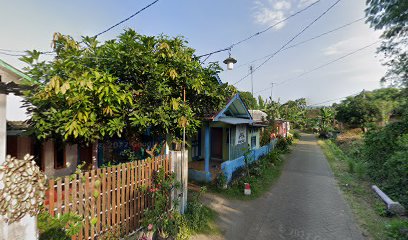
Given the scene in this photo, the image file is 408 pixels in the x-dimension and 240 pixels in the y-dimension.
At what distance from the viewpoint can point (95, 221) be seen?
144 inches

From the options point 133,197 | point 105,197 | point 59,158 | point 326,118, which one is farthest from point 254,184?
point 326,118

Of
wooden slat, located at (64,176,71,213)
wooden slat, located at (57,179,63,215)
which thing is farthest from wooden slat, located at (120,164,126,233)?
wooden slat, located at (57,179,63,215)

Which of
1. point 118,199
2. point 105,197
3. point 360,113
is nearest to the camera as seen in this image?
point 105,197

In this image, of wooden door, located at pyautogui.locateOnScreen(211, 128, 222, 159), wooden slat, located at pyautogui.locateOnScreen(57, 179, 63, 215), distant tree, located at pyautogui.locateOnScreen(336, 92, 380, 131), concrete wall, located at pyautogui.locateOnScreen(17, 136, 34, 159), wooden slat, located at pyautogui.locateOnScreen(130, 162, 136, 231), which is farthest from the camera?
distant tree, located at pyautogui.locateOnScreen(336, 92, 380, 131)

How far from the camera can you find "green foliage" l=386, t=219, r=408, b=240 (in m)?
4.70

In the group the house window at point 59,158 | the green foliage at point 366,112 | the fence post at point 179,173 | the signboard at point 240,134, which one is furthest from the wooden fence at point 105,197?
the green foliage at point 366,112

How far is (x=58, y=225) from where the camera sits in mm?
3053

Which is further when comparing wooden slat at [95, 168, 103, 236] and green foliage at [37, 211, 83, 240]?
wooden slat at [95, 168, 103, 236]

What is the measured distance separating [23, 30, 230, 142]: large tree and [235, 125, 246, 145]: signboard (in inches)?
236

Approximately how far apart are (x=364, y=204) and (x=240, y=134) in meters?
6.47

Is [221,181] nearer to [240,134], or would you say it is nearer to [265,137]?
[240,134]

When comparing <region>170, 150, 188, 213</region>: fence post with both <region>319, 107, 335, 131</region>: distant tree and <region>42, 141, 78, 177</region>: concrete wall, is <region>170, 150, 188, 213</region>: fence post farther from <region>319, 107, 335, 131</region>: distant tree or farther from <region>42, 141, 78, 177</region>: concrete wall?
<region>319, 107, 335, 131</region>: distant tree

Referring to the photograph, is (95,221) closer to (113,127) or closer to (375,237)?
(113,127)

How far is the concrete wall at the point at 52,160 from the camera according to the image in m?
7.43
